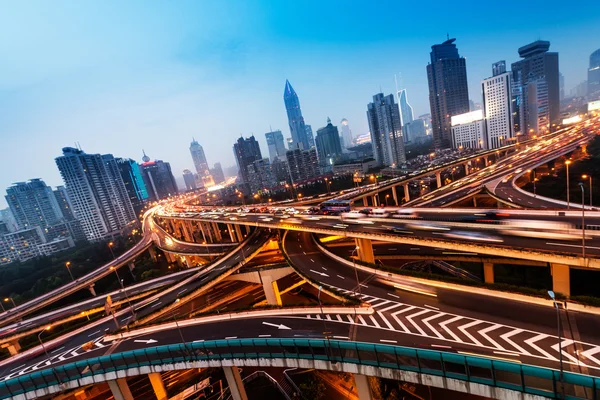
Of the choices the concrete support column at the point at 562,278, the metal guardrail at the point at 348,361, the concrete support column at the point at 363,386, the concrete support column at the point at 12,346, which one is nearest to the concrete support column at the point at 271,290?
the metal guardrail at the point at 348,361

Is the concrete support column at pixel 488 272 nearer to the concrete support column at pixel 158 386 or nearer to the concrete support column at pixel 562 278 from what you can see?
the concrete support column at pixel 562 278

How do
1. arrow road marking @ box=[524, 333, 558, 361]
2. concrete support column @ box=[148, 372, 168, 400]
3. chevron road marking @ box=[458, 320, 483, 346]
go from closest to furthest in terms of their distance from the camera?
arrow road marking @ box=[524, 333, 558, 361] < chevron road marking @ box=[458, 320, 483, 346] < concrete support column @ box=[148, 372, 168, 400]

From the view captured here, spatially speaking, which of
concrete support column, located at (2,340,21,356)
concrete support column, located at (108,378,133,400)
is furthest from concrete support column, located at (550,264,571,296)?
concrete support column, located at (2,340,21,356)

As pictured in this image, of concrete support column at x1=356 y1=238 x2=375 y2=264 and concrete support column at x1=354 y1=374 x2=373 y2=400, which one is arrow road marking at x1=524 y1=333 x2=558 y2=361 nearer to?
concrete support column at x1=354 y1=374 x2=373 y2=400

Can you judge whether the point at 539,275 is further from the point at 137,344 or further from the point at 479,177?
the point at 137,344

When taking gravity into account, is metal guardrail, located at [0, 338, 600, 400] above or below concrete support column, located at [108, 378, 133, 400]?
above

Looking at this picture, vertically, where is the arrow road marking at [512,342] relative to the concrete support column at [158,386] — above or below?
above

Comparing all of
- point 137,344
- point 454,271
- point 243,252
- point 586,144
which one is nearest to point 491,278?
point 454,271
